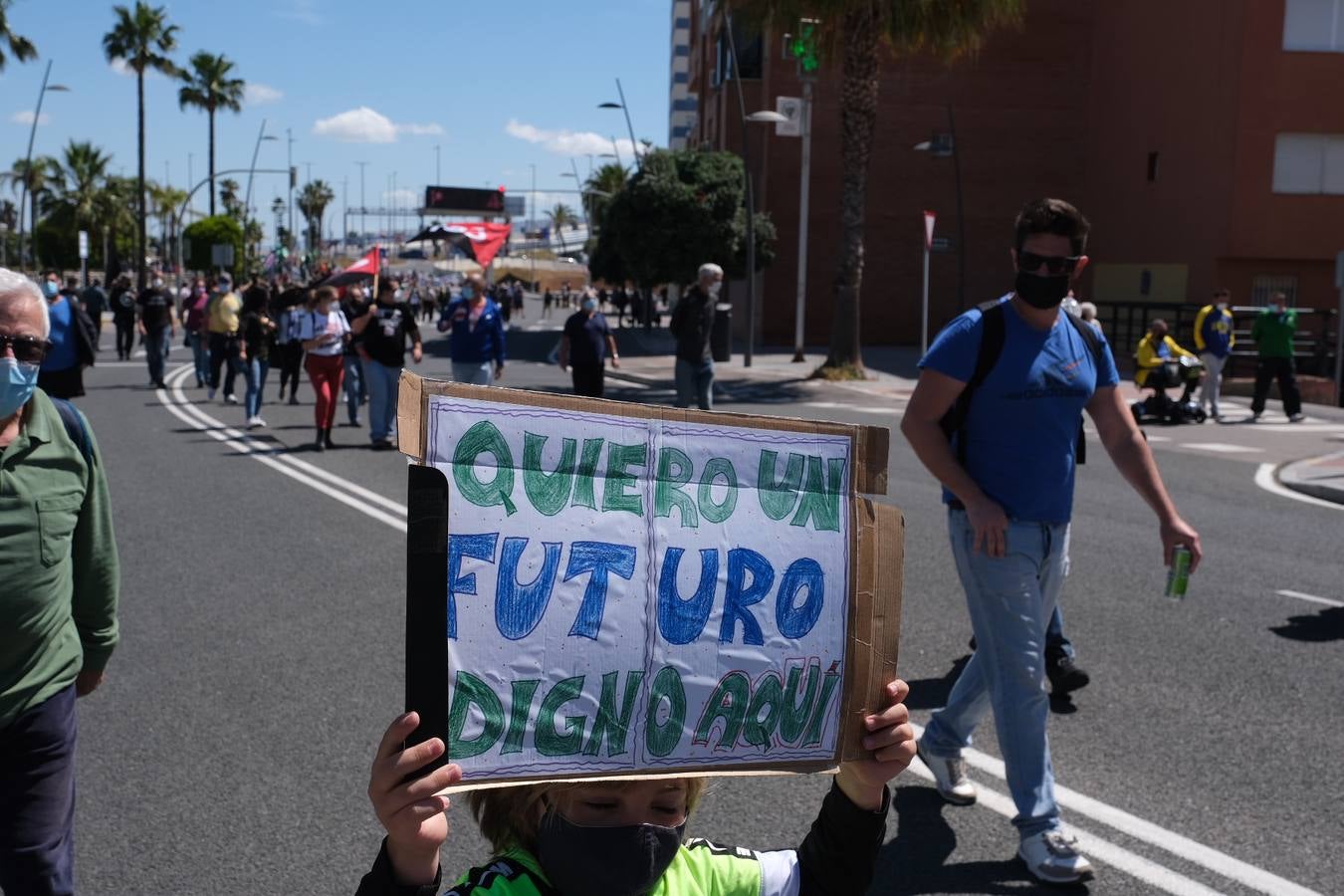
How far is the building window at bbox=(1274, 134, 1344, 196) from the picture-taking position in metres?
32.0

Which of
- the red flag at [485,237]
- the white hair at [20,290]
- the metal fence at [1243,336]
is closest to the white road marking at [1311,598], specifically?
the white hair at [20,290]

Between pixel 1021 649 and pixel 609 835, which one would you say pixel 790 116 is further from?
pixel 609 835

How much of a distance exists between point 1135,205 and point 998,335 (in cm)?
3627

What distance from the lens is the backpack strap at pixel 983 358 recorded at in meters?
4.06

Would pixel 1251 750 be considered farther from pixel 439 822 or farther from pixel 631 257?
pixel 631 257

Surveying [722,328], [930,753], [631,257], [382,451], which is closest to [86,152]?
[631,257]

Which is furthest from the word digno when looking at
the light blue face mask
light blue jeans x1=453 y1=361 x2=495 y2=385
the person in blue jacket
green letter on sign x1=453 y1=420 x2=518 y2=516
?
light blue jeans x1=453 y1=361 x2=495 y2=385

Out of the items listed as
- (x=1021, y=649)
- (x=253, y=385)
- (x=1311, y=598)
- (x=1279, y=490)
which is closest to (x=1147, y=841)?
(x=1021, y=649)

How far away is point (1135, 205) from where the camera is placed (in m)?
37.9

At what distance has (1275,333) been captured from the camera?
20172 mm

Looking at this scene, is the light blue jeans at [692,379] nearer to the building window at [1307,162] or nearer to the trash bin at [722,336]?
the trash bin at [722,336]

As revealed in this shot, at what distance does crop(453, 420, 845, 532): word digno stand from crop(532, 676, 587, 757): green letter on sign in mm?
231

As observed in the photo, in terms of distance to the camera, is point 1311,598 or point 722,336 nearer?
point 1311,598

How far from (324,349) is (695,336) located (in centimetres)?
402
